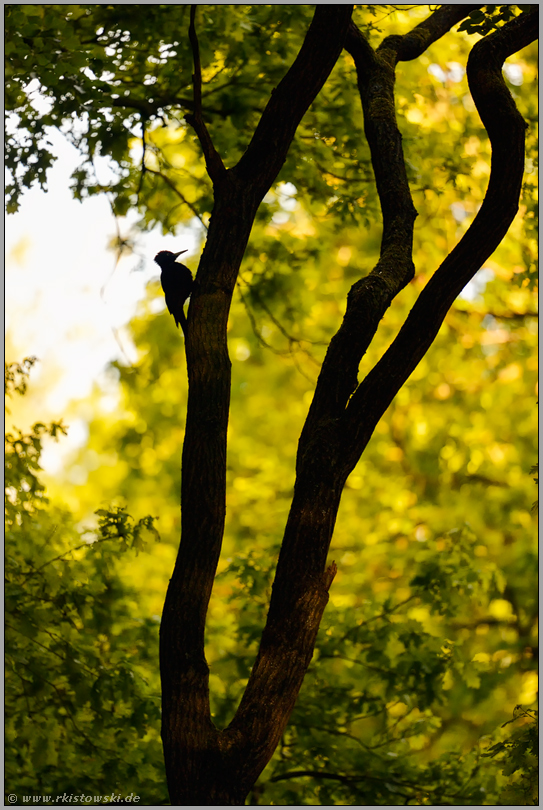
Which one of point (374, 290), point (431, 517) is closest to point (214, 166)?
point (374, 290)

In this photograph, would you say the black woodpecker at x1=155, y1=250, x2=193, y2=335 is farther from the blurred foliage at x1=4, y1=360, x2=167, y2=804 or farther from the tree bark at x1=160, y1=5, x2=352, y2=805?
the blurred foliage at x1=4, y1=360, x2=167, y2=804

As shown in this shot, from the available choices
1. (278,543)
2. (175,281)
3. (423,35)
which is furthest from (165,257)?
(278,543)

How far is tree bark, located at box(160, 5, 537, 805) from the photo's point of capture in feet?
10.8

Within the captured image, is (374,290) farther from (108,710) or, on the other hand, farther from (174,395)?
(174,395)

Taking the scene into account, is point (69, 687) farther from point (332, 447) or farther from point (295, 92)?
point (295, 92)

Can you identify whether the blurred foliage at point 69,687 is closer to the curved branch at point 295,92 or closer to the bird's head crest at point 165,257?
the bird's head crest at point 165,257

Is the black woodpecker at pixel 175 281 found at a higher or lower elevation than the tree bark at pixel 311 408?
higher

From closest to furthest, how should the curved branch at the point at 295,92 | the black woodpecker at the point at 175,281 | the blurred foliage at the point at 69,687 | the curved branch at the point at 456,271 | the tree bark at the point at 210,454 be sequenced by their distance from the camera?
the tree bark at the point at 210,454 → the curved branch at the point at 456,271 → the curved branch at the point at 295,92 → the black woodpecker at the point at 175,281 → the blurred foliage at the point at 69,687

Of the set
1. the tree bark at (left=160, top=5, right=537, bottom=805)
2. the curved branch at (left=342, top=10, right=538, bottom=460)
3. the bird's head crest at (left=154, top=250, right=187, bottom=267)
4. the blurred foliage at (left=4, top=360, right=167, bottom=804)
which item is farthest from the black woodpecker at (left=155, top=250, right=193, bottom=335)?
the curved branch at (left=342, top=10, right=538, bottom=460)

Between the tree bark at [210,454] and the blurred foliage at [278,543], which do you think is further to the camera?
the blurred foliage at [278,543]

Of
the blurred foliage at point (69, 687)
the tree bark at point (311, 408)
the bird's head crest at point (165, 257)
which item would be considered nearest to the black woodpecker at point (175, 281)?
the bird's head crest at point (165, 257)

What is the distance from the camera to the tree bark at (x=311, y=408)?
Result: 130 inches

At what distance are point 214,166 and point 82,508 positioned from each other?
41.8ft

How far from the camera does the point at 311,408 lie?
12.3 feet
